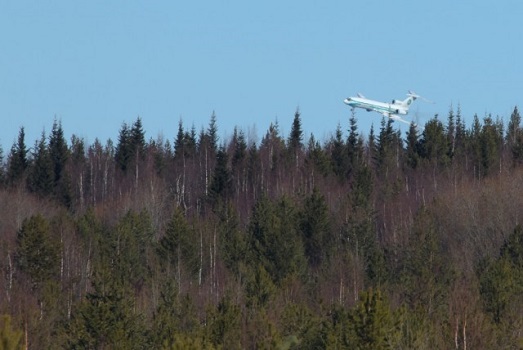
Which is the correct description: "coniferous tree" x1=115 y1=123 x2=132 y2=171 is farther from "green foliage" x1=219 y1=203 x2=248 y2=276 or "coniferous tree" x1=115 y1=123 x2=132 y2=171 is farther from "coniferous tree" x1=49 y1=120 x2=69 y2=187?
"green foliage" x1=219 y1=203 x2=248 y2=276

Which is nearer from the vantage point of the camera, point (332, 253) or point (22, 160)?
point (332, 253)

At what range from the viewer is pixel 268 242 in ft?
260

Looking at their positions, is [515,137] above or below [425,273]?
above

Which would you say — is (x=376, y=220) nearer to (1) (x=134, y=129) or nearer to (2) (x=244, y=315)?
(1) (x=134, y=129)

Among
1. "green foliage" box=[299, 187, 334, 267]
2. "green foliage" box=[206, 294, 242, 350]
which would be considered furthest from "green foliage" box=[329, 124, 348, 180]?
"green foliage" box=[206, 294, 242, 350]

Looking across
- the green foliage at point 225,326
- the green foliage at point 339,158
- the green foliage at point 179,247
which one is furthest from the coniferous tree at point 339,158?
the green foliage at point 225,326

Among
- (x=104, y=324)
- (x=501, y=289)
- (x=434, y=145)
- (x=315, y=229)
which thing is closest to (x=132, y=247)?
(x=315, y=229)

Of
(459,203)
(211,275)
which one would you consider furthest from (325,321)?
(459,203)

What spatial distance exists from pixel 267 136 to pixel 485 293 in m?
82.5

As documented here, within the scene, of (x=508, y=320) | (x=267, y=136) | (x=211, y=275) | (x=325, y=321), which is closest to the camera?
(x=325, y=321)

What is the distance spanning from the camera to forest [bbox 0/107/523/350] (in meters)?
45.0

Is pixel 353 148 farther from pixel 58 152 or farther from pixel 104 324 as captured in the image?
pixel 104 324

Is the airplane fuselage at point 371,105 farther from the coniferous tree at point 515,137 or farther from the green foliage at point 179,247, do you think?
the green foliage at point 179,247

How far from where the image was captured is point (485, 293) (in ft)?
171
